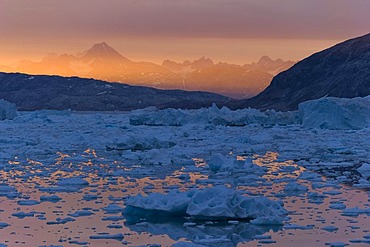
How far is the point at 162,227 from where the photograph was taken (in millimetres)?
9031

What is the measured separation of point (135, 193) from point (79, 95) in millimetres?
146500

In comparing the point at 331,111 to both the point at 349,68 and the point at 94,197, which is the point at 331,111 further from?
the point at 349,68

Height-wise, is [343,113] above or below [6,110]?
below

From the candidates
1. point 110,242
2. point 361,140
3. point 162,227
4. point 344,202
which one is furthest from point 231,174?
point 361,140

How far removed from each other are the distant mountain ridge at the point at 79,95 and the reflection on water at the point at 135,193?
11710 centimetres

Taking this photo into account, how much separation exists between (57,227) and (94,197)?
239cm

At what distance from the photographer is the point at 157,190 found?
12.1 meters

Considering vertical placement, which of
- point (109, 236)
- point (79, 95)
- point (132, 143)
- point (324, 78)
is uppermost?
point (79, 95)

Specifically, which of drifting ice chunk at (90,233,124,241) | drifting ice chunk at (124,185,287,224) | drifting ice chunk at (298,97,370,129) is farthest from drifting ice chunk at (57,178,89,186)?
drifting ice chunk at (298,97,370,129)

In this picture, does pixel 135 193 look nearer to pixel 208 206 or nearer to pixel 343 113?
pixel 208 206

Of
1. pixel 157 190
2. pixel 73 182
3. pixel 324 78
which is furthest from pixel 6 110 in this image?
pixel 324 78

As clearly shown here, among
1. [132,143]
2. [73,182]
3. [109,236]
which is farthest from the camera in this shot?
[132,143]

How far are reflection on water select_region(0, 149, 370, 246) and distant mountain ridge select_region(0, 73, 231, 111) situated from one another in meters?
117

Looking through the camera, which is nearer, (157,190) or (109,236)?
(109,236)
